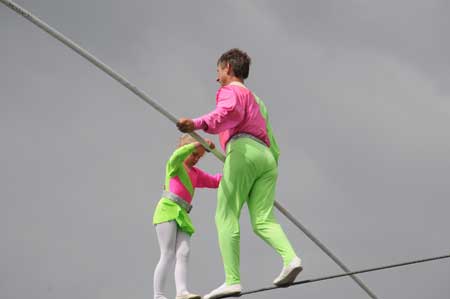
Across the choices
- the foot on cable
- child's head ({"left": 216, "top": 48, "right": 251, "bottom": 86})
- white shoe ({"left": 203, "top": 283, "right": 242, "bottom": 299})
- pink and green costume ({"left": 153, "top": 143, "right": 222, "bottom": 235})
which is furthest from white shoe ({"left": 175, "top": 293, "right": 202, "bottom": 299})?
child's head ({"left": 216, "top": 48, "right": 251, "bottom": 86})

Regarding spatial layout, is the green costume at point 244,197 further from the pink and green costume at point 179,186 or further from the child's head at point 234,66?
the pink and green costume at point 179,186

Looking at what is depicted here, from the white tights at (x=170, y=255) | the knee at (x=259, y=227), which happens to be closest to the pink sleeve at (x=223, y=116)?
the knee at (x=259, y=227)

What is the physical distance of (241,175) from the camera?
28.9 feet

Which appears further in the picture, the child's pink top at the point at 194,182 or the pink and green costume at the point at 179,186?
the child's pink top at the point at 194,182

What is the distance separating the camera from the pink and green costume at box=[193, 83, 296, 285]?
8.70 meters

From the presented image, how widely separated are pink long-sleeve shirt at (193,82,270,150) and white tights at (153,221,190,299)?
43.5 inches

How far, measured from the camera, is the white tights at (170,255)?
31.2 ft

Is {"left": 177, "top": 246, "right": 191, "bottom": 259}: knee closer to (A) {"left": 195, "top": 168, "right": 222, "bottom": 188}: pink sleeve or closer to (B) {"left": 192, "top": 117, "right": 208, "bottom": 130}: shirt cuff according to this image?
(A) {"left": 195, "top": 168, "right": 222, "bottom": 188}: pink sleeve

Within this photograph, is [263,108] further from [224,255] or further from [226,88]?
[224,255]

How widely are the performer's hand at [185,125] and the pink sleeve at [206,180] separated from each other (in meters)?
1.59

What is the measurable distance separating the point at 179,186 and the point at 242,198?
3.57 feet

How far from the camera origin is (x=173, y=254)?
9.70 meters

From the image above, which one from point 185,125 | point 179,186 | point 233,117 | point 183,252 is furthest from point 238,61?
point 183,252

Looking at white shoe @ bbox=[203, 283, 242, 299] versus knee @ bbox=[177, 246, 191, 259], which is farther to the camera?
knee @ bbox=[177, 246, 191, 259]
